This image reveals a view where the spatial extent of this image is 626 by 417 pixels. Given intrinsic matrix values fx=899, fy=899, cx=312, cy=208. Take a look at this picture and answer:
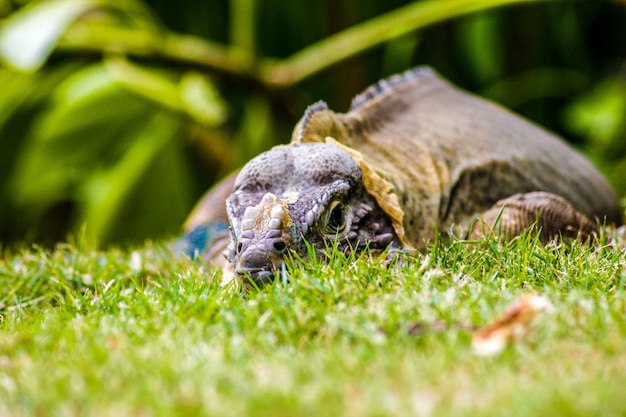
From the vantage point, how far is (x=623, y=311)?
11.5 feet

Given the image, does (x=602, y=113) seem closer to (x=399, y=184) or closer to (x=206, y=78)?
(x=206, y=78)

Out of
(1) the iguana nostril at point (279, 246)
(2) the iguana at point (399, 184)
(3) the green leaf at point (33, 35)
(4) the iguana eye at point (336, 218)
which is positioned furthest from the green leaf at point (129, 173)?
(1) the iguana nostril at point (279, 246)

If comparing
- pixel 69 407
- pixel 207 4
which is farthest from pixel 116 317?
pixel 207 4

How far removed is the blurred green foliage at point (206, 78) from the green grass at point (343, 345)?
493cm

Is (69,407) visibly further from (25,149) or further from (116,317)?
(25,149)

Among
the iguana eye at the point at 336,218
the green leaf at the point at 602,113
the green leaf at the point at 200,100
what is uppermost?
the iguana eye at the point at 336,218

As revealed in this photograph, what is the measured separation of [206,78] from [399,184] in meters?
6.82

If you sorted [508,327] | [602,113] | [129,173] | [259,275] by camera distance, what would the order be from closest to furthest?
[508,327]
[259,275]
[129,173]
[602,113]

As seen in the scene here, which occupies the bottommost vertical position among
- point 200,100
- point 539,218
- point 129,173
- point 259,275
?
point 129,173

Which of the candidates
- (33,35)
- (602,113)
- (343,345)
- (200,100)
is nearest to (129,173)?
(200,100)

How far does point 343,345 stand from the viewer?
3281 mm

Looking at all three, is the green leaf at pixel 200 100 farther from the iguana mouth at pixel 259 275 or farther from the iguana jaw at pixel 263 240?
the iguana mouth at pixel 259 275

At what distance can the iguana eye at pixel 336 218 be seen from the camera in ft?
15.3

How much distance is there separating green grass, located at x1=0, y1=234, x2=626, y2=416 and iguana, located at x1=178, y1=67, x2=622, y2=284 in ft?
1.10
